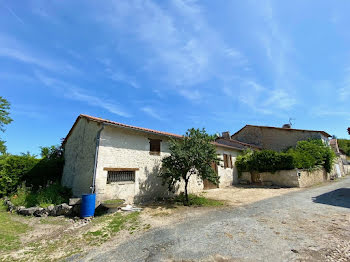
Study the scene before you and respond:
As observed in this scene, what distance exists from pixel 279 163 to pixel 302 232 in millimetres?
10307

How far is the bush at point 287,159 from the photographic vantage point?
13.2 metres

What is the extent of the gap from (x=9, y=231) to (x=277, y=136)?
77.2 feet

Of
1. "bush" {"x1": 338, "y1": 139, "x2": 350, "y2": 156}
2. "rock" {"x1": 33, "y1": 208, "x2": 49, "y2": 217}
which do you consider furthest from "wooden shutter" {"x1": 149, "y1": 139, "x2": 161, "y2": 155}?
"bush" {"x1": 338, "y1": 139, "x2": 350, "y2": 156}

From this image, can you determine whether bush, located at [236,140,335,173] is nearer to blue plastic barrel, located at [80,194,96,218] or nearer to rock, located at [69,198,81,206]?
blue plastic barrel, located at [80,194,96,218]

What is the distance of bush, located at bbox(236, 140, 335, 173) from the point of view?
1319 centimetres

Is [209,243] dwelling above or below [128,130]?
below

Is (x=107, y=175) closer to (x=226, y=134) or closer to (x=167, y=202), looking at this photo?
(x=167, y=202)

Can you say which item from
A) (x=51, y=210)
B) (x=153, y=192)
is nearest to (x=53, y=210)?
(x=51, y=210)

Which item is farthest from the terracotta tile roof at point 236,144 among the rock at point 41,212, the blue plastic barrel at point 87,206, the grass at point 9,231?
the grass at point 9,231

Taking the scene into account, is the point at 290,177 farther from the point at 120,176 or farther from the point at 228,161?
the point at 120,176

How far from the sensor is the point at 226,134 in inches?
918

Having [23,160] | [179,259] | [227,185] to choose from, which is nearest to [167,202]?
[179,259]

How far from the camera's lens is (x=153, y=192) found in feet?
30.7

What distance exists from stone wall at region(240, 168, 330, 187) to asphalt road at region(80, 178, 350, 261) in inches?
284
